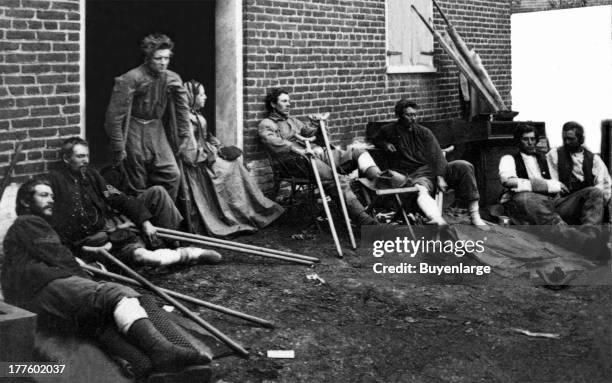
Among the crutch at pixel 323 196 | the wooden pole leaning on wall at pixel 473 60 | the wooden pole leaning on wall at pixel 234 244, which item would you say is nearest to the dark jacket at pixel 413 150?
the crutch at pixel 323 196

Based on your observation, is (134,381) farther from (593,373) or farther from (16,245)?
(593,373)

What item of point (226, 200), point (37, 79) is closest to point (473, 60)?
point (226, 200)

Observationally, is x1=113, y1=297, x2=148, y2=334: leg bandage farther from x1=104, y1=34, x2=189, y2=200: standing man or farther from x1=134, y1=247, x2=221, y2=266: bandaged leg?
x1=104, y1=34, x2=189, y2=200: standing man

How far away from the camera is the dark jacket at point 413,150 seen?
9086mm

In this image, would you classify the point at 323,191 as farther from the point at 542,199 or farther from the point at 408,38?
the point at 408,38

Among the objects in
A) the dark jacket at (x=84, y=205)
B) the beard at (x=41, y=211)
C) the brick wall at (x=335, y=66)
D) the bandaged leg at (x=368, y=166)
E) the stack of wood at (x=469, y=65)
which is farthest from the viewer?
the stack of wood at (x=469, y=65)

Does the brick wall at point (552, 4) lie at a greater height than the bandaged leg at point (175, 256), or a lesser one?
greater

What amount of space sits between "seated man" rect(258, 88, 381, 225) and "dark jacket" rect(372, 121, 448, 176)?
1.39ft

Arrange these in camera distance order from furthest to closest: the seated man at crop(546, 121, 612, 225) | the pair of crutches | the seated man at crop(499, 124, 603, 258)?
1. the seated man at crop(546, 121, 612, 225)
2. the seated man at crop(499, 124, 603, 258)
3. the pair of crutches

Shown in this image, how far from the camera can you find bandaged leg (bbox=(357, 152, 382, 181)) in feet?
28.9

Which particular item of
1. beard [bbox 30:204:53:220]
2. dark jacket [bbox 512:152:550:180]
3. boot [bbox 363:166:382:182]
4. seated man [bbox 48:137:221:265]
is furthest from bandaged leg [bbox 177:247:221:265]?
dark jacket [bbox 512:152:550:180]

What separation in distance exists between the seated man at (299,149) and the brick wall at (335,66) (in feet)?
0.71

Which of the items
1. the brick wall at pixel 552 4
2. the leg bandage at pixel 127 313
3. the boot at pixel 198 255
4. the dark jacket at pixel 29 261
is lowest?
the leg bandage at pixel 127 313

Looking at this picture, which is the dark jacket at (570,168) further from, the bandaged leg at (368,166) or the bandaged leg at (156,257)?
the bandaged leg at (156,257)
